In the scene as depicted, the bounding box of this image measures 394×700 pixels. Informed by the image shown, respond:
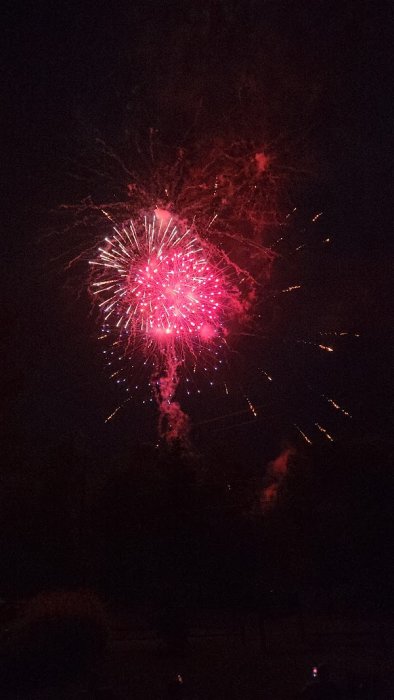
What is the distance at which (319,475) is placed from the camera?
15516 millimetres

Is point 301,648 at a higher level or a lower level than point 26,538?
lower

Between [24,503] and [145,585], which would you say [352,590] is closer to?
[145,585]

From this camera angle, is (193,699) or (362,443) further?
(362,443)

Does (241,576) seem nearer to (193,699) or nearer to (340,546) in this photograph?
(340,546)

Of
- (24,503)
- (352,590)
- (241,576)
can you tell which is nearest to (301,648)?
(352,590)

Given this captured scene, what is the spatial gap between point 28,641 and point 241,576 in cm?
622

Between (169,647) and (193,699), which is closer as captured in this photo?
(193,699)

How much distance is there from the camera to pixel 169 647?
7387mm

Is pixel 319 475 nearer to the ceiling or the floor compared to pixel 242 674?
nearer to the ceiling

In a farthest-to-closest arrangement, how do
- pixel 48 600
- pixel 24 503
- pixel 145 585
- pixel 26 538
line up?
pixel 24 503 < pixel 26 538 < pixel 145 585 < pixel 48 600

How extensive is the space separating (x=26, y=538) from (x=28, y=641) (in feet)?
26.4

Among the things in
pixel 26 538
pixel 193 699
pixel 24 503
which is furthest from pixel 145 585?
pixel 193 699

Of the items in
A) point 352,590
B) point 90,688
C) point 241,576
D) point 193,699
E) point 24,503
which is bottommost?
point 193,699

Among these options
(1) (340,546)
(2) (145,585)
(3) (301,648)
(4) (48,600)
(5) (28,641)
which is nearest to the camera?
(5) (28,641)
